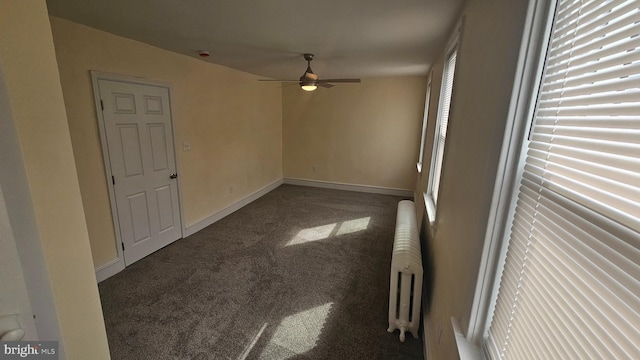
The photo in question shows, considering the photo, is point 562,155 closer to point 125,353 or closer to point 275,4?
point 275,4

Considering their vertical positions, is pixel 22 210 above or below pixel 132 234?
above

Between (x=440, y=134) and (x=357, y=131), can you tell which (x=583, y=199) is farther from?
(x=357, y=131)

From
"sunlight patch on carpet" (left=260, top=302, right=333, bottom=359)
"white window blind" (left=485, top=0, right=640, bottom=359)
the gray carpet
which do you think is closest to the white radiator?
the gray carpet

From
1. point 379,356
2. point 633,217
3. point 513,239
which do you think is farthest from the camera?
point 379,356

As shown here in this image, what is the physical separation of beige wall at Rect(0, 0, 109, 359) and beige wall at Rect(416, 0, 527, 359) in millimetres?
1398

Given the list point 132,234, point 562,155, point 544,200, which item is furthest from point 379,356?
point 132,234

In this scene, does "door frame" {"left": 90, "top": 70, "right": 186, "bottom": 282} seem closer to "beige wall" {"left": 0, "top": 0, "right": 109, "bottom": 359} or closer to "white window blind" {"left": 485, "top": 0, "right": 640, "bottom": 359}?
"beige wall" {"left": 0, "top": 0, "right": 109, "bottom": 359}

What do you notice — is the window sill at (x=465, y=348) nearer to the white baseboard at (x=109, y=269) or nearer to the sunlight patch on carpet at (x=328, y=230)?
the sunlight patch on carpet at (x=328, y=230)

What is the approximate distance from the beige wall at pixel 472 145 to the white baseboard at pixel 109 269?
120 inches

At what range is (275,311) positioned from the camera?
7.33 feet

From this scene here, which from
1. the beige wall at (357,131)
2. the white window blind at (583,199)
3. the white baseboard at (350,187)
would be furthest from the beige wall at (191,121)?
the white window blind at (583,199)

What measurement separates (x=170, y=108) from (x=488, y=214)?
3414 mm

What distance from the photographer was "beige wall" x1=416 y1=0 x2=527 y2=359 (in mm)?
880

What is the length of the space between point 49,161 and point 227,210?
3.65 metres
